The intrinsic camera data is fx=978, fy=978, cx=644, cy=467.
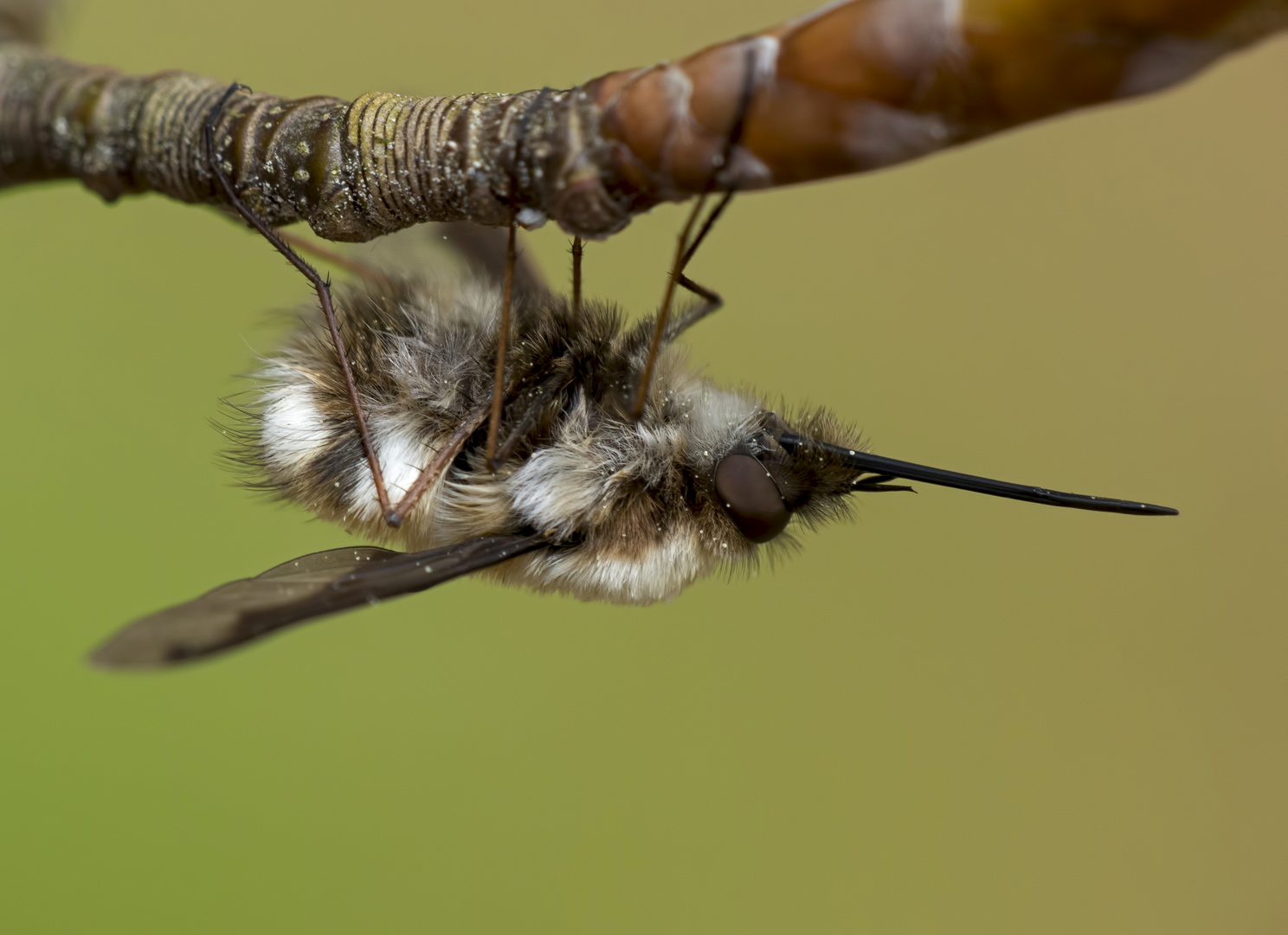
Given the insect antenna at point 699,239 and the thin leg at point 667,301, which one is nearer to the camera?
the insect antenna at point 699,239

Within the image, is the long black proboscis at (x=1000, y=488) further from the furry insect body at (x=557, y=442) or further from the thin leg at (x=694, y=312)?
the thin leg at (x=694, y=312)

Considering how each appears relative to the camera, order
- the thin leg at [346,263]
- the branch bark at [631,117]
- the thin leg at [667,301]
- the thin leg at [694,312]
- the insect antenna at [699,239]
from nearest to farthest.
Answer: the branch bark at [631,117] < the insect antenna at [699,239] < the thin leg at [667,301] < the thin leg at [694,312] < the thin leg at [346,263]

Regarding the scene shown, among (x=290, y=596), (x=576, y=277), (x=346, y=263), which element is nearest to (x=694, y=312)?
(x=576, y=277)

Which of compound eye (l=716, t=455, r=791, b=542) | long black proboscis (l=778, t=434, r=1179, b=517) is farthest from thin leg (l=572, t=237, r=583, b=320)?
long black proboscis (l=778, t=434, r=1179, b=517)

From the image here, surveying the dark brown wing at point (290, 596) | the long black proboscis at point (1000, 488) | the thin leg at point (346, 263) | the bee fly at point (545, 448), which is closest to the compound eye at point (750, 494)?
the bee fly at point (545, 448)

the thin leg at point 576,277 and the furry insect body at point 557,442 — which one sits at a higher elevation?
the thin leg at point 576,277

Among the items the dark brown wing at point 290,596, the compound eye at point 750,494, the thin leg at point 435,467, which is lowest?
the dark brown wing at point 290,596
